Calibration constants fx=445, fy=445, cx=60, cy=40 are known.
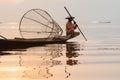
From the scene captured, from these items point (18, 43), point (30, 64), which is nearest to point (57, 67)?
point (30, 64)

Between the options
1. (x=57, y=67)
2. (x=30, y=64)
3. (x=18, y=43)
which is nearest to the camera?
(x=57, y=67)

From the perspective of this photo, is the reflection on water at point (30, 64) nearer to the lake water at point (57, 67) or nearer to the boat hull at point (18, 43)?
the lake water at point (57, 67)

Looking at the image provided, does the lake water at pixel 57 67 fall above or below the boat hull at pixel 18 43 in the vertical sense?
below

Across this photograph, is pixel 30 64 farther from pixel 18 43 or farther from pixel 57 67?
pixel 18 43

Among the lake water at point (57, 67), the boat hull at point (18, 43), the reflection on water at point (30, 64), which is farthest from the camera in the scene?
the boat hull at point (18, 43)

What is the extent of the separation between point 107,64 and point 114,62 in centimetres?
91

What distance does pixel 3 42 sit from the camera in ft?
85.9

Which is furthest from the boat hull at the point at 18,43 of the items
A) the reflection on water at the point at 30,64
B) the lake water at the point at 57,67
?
the lake water at the point at 57,67

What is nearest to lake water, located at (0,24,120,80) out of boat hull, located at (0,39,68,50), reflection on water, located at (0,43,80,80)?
reflection on water, located at (0,43,80,80)

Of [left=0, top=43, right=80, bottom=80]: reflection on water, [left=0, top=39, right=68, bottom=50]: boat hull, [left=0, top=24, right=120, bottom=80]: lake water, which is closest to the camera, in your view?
[left=0, top=24, right=120, bottom=80]: lake water

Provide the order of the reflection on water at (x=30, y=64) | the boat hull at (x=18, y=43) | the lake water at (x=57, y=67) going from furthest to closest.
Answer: the boat hull at (x=18, y=43) → the reflection on water at (x=30, y=64) → the lake water at (x=57, y=67)

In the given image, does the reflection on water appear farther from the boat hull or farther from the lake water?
the boat hull

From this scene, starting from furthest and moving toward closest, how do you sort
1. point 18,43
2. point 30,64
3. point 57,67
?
point 18,43 < point 30,64 < point 57,67

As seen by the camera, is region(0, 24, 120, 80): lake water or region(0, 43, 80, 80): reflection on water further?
region(0, 43, 80, 80): reflection on water
